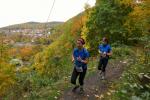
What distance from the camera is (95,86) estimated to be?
18078 mm

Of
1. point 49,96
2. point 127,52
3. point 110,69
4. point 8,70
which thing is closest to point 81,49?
point 49,96

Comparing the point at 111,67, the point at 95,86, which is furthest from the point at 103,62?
the point at 111,67

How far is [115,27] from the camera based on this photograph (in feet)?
133

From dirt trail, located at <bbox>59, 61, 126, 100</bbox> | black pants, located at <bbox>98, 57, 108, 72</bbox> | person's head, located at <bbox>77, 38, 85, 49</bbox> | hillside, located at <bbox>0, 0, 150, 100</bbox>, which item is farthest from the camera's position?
black pants, located at <bbox>98, 57, 108, 72</bbox>

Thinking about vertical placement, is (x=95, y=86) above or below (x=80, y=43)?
below

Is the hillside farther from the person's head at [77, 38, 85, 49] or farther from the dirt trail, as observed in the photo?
the person's head at [77, 38, 85, 49]

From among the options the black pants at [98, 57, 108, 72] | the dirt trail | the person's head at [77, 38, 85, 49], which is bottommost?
the dirt trail

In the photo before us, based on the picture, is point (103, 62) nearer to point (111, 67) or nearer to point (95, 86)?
point (95, 86)

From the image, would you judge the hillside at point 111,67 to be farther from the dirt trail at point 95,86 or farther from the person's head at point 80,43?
the person's head at point 80,43

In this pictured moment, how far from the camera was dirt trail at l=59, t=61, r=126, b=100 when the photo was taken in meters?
16.3

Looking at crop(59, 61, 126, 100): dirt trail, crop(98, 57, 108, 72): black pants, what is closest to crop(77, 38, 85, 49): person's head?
crop(59, 61, 126, 100): dirt trail

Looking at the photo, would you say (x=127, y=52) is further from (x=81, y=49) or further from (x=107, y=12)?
(x=81, y=49)

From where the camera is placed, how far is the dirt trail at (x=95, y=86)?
16.3 meters

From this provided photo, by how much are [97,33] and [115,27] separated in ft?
8.06
